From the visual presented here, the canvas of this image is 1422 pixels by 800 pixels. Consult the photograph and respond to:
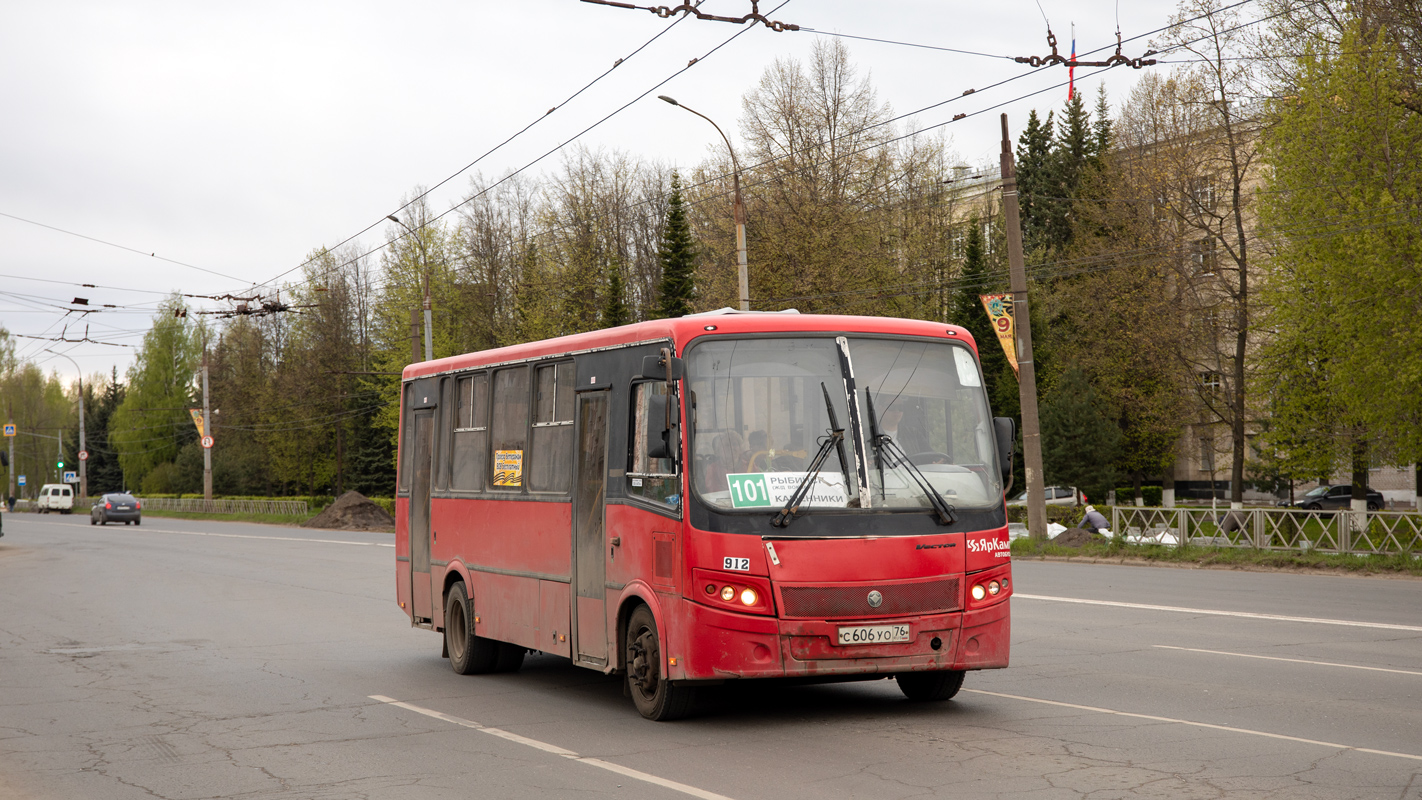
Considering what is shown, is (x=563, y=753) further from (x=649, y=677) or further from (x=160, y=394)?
(x=160, y=394)

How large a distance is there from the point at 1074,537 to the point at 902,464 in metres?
21.0

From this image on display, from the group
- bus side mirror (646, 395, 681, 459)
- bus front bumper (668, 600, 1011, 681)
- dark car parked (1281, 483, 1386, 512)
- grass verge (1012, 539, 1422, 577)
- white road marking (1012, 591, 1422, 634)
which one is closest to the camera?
bus front bumper (668, 600, 1011, 681)

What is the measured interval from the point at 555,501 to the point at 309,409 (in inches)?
2771

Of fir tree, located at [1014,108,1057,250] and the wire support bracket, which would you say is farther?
fir tree, located at [1014,108,1057,250]

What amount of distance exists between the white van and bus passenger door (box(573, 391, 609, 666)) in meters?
89.0

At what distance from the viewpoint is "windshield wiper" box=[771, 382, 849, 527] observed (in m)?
8.40

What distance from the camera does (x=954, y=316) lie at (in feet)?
184

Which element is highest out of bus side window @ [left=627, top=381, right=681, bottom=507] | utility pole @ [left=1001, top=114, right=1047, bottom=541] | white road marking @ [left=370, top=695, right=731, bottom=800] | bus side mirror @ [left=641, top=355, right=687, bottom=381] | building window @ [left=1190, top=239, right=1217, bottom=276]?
building window @ [left=1190, top=239, right=1217, bottom=276]

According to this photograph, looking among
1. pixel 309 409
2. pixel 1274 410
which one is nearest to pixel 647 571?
pixel 1274 410

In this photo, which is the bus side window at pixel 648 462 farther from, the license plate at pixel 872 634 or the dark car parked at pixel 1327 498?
the dark car parked at pixel 1327 498

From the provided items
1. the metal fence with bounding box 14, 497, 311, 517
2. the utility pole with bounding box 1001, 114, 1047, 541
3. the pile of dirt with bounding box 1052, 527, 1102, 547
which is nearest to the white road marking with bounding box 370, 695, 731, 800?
the utility pole with bounding box 1001, 114, 1047, 541

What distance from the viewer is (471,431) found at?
12141 millimetres

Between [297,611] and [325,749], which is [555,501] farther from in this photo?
[297,611]

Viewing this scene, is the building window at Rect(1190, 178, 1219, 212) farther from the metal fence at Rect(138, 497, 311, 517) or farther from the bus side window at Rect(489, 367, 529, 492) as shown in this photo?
the metal fence at Rect(138, 497, 311, 517)
